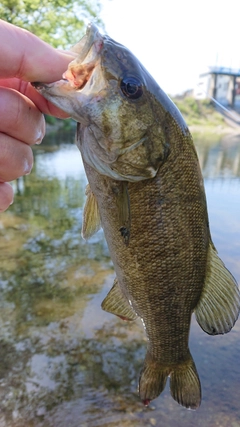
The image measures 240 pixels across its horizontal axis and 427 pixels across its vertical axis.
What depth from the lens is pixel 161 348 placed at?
2312mm

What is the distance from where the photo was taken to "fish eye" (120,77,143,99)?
1.68 meters

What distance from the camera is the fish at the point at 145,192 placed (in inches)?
64.3

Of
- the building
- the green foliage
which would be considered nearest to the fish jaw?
the green foliage

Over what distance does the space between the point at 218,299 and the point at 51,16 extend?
2125cm

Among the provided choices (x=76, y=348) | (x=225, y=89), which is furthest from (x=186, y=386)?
(x=225, y=89)

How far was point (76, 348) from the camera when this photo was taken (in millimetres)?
4531

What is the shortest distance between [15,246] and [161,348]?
18.4 ft

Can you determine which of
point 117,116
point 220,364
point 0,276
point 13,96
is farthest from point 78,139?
point 0,276

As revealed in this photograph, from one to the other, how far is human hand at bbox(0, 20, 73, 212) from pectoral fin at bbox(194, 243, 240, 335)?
1.20 meters

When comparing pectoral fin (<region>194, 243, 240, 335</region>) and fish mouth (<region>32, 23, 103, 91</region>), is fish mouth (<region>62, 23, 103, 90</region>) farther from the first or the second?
pectoral fin (<region>194, 243, 240, 335</region>)

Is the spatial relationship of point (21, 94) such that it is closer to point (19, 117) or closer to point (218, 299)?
point (19, 117)

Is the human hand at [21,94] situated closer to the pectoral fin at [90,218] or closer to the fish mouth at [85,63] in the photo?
the fish mouth at [85,63]

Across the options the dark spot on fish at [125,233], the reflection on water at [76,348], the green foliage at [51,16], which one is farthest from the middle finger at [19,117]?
the green foliage at [51,16]

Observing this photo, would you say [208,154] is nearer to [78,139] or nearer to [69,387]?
[69,387]
